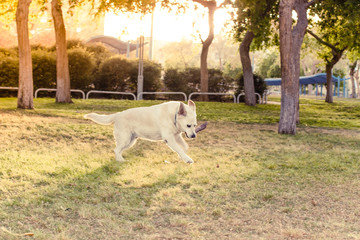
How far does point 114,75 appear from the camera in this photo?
31312mm

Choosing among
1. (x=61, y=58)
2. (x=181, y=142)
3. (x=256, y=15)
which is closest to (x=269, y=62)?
(x=256, y=15)

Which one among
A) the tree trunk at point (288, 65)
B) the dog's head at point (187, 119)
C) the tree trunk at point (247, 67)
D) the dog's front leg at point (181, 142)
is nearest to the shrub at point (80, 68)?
the tree trunk at point (247, 67)

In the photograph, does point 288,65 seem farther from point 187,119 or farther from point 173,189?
point 173,189

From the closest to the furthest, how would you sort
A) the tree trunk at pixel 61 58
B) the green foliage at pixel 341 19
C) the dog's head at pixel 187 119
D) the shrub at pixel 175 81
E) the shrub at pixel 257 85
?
the dog's head at pixel 187 119 < the green foliage at pixel 341 19 < the tree trunk at pixel 61 58 < the shrub at pixel 257 85 < the shrub at pixel 175 81

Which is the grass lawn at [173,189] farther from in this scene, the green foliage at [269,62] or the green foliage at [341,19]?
the green foliage at [269,62]

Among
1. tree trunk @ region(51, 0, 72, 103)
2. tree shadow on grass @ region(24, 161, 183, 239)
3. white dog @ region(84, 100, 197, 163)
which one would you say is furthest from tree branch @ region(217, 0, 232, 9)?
tree shadow on grass @ region(24, 161, 183, 239)

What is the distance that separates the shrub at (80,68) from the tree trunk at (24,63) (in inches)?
456

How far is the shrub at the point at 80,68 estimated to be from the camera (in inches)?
1188

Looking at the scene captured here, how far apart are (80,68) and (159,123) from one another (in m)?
24.3

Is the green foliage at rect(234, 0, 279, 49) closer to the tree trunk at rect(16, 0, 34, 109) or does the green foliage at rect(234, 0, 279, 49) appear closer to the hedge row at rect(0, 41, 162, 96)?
the hedge row at rect(0, 41, 162, 96)

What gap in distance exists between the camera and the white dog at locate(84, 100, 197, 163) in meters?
6.74

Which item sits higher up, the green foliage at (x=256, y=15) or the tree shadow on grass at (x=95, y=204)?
the green foliage at (x=256, y=15)

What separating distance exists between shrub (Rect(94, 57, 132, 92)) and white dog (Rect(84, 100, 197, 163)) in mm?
24083

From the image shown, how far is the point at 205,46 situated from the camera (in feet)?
99.7
